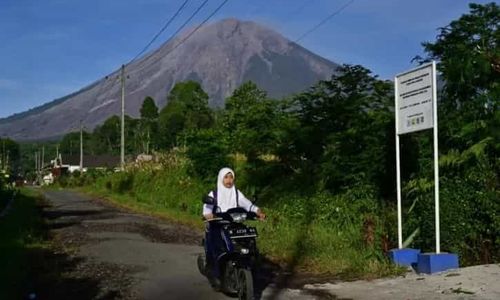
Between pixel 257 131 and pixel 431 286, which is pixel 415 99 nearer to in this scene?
pixel 431 286

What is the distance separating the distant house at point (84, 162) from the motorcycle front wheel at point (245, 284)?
9435 cm

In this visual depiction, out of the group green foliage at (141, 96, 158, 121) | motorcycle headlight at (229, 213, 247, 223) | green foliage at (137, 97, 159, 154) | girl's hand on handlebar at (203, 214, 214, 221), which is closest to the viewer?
motorcycle headlight at (229, 213, 247, 223)

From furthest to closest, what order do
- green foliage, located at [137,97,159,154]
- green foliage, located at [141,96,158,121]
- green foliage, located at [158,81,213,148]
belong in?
green foliage, located at [141,96,158,121]
green foliage, located at [137,97,159,154]
green foliage, located at [158,81,213,148]

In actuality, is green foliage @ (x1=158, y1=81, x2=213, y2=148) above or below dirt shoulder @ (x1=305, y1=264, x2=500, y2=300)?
above

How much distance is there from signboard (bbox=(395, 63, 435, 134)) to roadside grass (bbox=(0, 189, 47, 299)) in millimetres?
5978

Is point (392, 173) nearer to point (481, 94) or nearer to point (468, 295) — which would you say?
point (481, 94)

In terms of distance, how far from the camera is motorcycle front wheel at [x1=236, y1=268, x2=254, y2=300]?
7879 mm

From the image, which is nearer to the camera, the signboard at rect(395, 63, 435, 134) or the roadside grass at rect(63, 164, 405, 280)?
the signboard at rect(395, 63, 435, 134)

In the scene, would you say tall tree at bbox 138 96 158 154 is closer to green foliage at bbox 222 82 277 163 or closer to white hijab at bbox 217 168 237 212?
green foliage at bbox 222 82 277 163

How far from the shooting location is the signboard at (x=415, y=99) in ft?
32.6

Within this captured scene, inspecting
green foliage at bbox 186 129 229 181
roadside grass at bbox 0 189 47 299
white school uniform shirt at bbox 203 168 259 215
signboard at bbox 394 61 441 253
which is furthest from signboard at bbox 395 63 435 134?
green foliage at bbox 186 129 229 181

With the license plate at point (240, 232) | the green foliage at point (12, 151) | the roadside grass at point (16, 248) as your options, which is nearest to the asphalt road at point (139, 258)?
the roadside grass at point (16, 248)

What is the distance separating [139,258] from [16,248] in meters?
2.55

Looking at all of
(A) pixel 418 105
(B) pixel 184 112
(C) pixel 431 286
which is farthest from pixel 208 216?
(B) pixel 184 112
